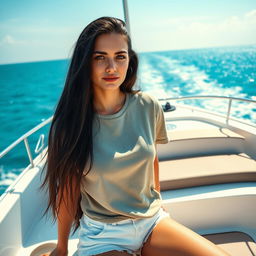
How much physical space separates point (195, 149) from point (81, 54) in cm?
177

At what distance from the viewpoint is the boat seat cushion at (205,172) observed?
1.96m

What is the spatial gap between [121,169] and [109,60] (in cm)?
48

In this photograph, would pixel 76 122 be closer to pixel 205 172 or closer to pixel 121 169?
pixel 121 169

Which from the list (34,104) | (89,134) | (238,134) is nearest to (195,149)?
(238,134)

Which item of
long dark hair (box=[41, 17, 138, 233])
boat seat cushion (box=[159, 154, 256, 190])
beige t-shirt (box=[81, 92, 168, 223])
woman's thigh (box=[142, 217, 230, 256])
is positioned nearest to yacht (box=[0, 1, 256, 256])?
boat seat cushion (box=[159, 154, 256, 190])

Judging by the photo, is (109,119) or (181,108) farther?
(181,108)

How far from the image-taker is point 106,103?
3.97 ft

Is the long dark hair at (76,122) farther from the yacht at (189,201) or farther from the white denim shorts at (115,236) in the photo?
the yacht at (189,201)

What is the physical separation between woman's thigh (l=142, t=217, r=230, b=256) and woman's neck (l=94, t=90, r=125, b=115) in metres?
0.60

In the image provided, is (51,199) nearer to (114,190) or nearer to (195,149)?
(114,190)

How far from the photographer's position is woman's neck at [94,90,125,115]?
1.19 meters

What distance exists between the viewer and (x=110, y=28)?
1.06 meters

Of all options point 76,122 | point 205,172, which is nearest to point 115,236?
point 76,122

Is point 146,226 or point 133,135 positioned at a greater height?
A: point 133,135
